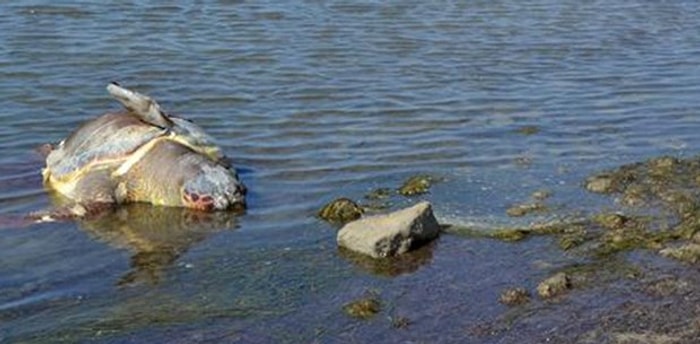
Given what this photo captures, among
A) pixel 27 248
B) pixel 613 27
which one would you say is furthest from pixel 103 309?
pixel 613 27

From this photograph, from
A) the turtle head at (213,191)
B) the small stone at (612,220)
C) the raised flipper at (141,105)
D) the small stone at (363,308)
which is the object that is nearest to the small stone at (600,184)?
the small stone at (612,220)

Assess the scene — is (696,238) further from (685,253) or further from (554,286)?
(554,286)

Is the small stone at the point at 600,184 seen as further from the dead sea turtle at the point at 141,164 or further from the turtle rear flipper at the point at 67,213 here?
the turtle rear flipper at the point at 67,213

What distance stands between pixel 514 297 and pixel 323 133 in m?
4.63

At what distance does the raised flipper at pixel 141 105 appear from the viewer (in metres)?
9.23

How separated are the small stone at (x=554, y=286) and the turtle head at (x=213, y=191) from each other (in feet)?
9.19

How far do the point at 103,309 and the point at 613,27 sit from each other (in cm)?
1193

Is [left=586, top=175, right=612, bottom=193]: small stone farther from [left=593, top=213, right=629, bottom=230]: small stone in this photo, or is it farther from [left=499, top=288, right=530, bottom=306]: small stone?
[left=499, top=288, right=530, bottom=306]: small stone

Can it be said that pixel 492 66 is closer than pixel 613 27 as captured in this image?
Yes

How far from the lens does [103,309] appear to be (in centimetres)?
657

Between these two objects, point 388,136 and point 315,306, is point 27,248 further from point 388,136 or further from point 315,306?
point 388,136

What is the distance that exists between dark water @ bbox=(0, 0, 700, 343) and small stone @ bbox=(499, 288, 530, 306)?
76 millimetres

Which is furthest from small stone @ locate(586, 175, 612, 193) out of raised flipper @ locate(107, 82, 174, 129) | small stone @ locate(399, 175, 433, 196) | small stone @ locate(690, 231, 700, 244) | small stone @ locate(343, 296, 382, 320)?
raised flipper @ locate(107, 82, 174, 129)

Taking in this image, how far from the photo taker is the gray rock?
723 centimetres
